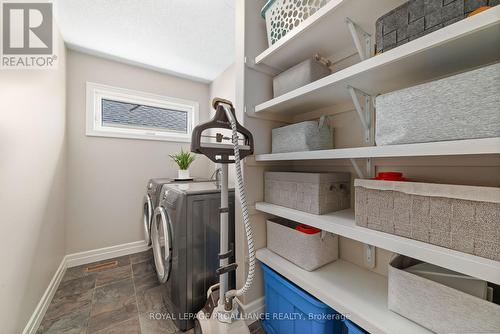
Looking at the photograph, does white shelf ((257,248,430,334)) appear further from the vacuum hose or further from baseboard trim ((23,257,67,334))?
baseboard trim ((23,257,67,334))

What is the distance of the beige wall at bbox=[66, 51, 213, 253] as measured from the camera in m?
2.01

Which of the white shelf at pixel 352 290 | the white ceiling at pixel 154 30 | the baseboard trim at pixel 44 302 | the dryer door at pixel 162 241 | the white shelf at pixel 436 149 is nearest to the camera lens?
the white shelf at pixel 436 149

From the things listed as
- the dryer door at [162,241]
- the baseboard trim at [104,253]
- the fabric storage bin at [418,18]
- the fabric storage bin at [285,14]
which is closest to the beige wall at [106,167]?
the baseboard trim at [104,253]

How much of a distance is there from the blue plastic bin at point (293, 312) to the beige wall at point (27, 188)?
1302 millimetres

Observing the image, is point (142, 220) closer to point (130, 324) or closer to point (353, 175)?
point (130, 324)

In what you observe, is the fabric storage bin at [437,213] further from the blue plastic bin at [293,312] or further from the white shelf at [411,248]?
the blue plastic bin at [293,312]

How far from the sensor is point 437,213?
1.98 ft

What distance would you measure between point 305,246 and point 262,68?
44.7 inches

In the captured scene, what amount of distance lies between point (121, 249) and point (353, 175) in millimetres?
2538

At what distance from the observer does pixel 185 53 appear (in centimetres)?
209

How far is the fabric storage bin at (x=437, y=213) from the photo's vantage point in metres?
0.52

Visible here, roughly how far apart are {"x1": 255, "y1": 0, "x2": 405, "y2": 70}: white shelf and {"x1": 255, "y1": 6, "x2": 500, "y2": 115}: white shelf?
0.28 meters

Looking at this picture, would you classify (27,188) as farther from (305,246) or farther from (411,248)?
(411,248)

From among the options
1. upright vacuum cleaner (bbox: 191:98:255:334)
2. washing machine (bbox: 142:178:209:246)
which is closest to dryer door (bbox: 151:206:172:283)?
washing machine (bbox: 142:178:209:246)
